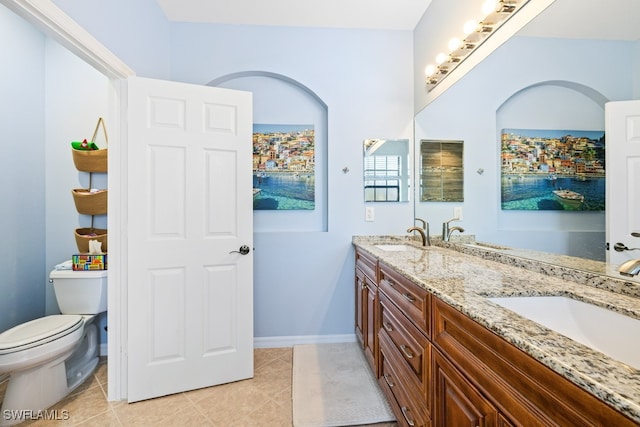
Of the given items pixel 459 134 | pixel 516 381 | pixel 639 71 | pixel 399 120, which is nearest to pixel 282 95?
pixel 399 120

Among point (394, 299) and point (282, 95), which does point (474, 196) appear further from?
point (282, 95)

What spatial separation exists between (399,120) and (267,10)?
1425 millimetres

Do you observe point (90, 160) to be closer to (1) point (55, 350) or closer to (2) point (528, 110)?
(1) point (55, 350)

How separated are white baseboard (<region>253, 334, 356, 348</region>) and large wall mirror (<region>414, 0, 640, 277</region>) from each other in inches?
56.4

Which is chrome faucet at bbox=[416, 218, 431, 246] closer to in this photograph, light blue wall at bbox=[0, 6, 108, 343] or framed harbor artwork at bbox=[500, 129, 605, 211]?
framed harbor artwork at bbox=[500, 129, 605, 211]

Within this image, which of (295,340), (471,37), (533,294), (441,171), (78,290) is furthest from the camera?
(295,340)

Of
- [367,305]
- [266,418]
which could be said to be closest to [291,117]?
[367,305]

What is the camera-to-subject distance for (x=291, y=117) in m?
2.43

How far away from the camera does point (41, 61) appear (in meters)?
2.16

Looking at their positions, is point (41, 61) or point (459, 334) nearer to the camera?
point (459, 334)

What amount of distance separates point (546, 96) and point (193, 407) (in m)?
2.54

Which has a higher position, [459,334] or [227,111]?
[227,111]

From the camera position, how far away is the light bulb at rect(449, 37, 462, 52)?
1780mm

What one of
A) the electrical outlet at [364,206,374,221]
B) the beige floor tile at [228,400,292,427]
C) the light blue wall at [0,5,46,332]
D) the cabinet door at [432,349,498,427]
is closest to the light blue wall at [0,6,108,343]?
the light blue wall at [0,5,46,332]
